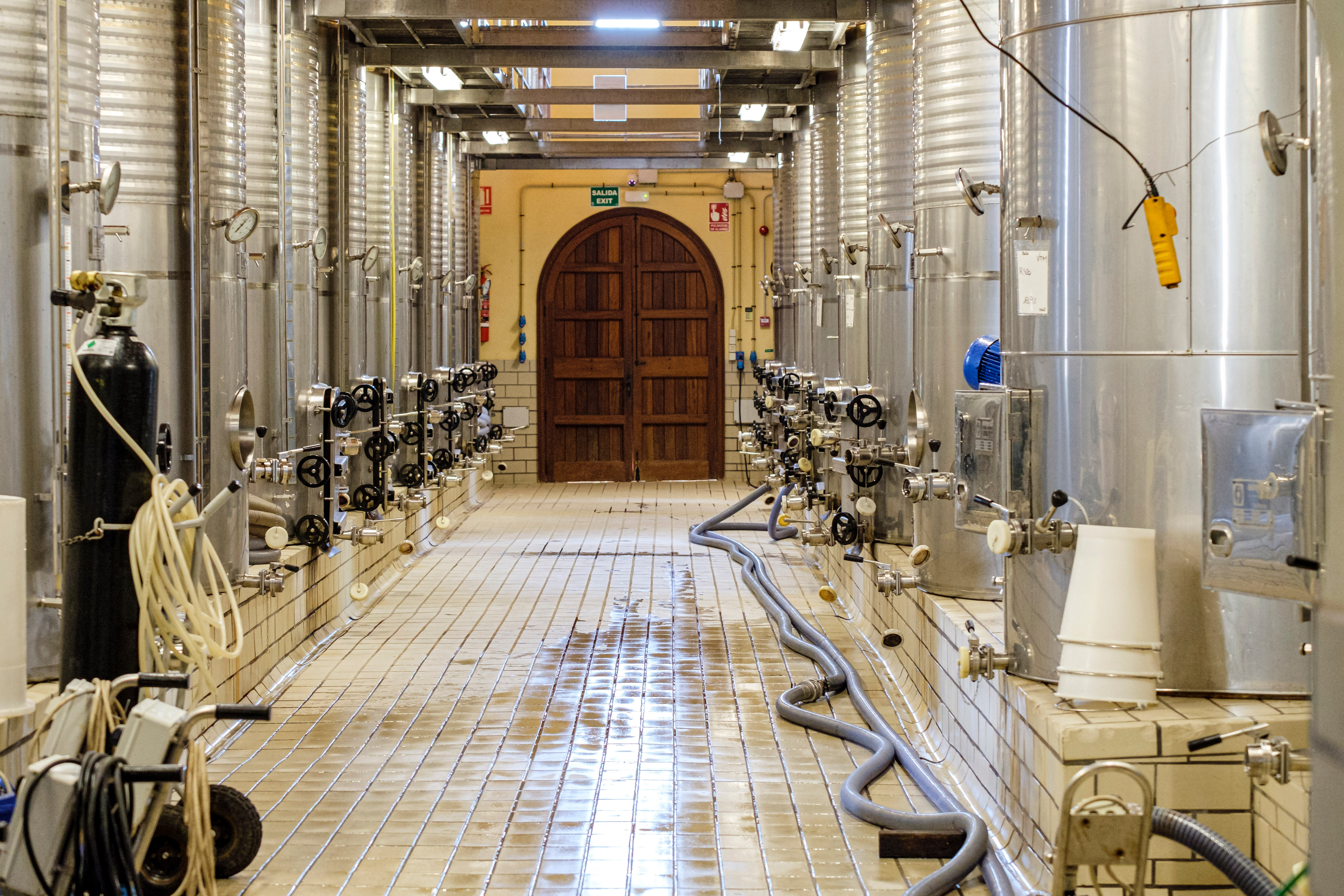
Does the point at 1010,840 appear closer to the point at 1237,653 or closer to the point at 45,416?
the point at 1237,653

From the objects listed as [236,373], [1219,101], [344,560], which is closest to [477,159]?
[344,560]

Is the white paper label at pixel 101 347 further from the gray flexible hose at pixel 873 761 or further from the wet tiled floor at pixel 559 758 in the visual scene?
the gray flexible hose at pixel 873 761

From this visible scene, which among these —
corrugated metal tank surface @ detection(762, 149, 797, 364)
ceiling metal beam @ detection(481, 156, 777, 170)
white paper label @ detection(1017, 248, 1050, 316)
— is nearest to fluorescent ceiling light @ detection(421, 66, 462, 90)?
corrugated metal tank surface @ detection(762, 149, 797, 364)

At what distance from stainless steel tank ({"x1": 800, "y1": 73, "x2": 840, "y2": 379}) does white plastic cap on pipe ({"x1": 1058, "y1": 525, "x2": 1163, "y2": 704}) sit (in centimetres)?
533

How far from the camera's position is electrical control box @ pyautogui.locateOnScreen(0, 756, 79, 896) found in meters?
2.66

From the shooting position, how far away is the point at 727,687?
5.87m

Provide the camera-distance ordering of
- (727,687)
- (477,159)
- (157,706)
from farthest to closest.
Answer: (477,159) → (727,687) → (157,706)

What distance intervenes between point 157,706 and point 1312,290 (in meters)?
2.37

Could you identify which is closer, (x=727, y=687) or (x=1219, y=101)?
(x=1219, y=101)

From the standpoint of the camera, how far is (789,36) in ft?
28.0

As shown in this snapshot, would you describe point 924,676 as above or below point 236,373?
below

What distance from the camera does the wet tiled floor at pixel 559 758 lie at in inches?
146

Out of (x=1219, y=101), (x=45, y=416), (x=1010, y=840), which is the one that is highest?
(x=1219, y=101)

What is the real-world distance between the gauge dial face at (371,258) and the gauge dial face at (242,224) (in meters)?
2.83
